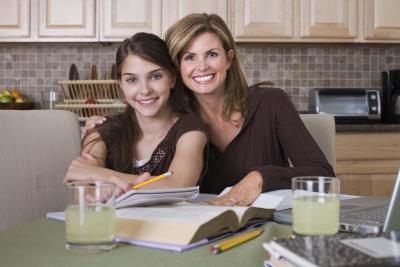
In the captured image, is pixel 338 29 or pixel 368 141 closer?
pixel 368 141

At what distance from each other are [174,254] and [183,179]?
0.66m

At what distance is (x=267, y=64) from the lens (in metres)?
3.71

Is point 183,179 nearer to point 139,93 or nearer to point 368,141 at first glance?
point 139,93

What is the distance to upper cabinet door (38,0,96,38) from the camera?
11.1 ft

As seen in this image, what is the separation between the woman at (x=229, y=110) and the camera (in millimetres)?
1710

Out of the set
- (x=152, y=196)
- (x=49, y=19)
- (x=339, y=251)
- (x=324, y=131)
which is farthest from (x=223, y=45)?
(x=49, y=19)

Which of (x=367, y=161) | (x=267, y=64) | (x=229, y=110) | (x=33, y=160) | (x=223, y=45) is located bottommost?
(x=367, y=161)

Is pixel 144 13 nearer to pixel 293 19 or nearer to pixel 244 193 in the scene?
pixel 293 19

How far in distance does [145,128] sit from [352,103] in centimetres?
195

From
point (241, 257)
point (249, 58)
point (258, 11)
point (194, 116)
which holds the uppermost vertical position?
point (258, 11)

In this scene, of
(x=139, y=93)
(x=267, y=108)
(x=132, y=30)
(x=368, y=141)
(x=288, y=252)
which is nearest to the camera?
(x=288, y=252)

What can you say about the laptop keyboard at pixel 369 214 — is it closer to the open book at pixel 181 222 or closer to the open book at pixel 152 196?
the open book at pixel 181 222

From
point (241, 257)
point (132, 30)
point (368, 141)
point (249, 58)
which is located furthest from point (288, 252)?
point (249, 58)

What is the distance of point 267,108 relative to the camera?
178 centimetres
